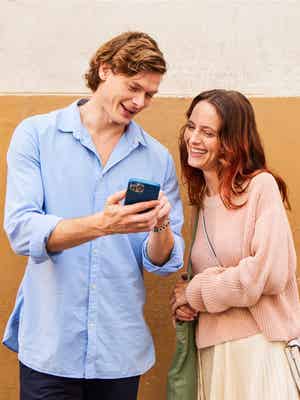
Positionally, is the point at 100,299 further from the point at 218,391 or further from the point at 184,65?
the point at 184,65

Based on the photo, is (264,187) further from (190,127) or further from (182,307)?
(182,307)

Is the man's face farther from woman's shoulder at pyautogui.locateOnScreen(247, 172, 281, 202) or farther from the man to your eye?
woman's shoulder at pyautogui.locateOnScreen(247, 172, 281, 202)

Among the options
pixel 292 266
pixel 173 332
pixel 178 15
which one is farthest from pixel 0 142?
pixel 292 266

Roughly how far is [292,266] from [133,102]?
905 millimetres

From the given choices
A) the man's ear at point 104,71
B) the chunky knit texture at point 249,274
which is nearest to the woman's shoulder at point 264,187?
the chunky knit texture at point 249,274

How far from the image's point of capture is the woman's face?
2.80 m

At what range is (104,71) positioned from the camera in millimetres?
2744

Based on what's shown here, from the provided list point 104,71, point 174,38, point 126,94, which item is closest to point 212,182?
point 126,94

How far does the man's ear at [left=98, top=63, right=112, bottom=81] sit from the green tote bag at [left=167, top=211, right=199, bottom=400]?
1.08m

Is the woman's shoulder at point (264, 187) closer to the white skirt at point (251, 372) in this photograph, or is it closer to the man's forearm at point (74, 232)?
the white skirt at point (251, 372)

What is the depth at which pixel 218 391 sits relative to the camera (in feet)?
8.98

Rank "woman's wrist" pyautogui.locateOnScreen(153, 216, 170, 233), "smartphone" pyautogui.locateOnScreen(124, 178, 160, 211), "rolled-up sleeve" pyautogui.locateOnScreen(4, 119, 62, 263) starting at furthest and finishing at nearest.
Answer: "woman's wrist" pyautogui.locateOnScreen(153, 216, 170, 233) < "rolled-up sleeve" pyautogui.locateOnScreen(4, 119, 62, 263) < "smartphone" pyautogui.locateOnScreen(124, 178, 160, 211)

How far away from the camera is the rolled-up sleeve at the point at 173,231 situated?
2.71 metres

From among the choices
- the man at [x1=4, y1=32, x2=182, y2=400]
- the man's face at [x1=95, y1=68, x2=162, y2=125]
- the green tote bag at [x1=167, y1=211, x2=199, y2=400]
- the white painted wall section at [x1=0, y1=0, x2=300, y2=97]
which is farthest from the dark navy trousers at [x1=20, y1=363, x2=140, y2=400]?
the white painted wall section at [x1=0, y1=0, x2=300, y2=97]
